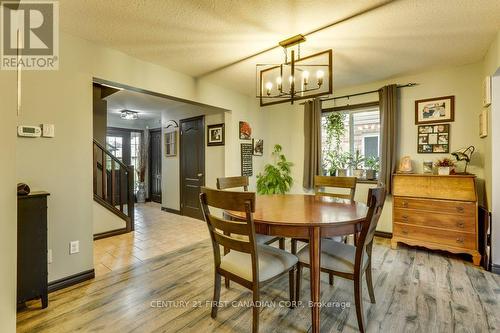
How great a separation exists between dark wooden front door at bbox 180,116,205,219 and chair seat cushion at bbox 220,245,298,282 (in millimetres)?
3056

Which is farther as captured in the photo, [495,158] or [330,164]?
[330,164]

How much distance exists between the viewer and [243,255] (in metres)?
1.80

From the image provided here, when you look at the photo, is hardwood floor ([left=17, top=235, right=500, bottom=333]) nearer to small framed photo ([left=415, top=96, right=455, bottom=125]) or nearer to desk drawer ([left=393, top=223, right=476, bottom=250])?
desk drawer ([left=393, top=223, right=476, bottom=250])

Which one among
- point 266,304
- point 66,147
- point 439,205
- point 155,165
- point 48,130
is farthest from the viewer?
point 155,165

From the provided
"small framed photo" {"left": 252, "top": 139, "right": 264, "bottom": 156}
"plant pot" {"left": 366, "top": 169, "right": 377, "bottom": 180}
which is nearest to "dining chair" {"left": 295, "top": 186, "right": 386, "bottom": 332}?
"plant pot" {"left": 366, "top": 169, "right": 377, "bottom": 180}

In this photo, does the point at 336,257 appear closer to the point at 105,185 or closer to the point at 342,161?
the point at 342,161

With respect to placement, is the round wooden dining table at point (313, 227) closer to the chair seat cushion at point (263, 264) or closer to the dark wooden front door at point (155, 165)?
the chair seat cushion at point (263, 264)

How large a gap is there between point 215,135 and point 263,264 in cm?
317

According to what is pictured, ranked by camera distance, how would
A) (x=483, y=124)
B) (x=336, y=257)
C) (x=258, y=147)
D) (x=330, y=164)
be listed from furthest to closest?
(x=258, y=147) < (x=330, y=164) < (x=483, y=124) < (x=336, y=257)

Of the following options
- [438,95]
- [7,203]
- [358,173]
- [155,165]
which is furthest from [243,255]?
[155,165]

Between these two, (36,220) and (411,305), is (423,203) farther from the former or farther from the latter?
(36,220)

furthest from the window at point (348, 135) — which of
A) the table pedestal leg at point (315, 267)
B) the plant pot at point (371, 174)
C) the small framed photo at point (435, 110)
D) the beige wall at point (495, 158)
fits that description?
the table pedestal leg at point (315, 267)

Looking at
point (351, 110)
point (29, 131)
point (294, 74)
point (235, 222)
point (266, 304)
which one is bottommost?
point (266, 304)

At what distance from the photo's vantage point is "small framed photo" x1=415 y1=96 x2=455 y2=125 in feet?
10.5
